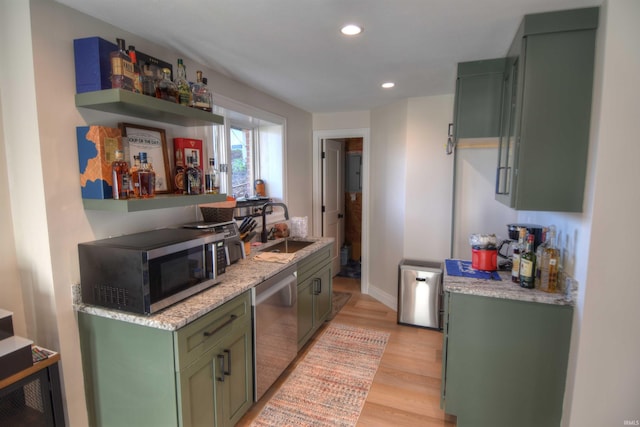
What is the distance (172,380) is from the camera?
4.90 feet

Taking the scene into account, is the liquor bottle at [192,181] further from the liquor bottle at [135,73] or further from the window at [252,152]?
the window at [252,152]

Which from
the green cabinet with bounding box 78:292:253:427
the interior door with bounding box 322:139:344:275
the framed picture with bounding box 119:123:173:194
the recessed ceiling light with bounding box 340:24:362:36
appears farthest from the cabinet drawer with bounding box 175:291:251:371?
the interior door with bounding box 322:139:344:275

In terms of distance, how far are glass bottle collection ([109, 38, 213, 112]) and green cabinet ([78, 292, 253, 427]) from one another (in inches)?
46.8

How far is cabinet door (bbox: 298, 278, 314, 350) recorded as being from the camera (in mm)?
2668

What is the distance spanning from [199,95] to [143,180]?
667 millimetres

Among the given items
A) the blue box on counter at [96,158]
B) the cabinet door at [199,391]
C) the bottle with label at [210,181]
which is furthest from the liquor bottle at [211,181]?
the cabinet door at [199,391]

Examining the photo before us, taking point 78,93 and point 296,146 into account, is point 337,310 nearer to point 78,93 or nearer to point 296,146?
point 296,146

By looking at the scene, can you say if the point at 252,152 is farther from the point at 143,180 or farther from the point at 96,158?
the point at 96,158

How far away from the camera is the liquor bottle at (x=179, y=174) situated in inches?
81.7

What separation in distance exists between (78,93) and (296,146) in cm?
249

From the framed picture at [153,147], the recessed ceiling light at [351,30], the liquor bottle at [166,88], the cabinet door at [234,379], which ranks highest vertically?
the recessed ceiling light at [351,30]

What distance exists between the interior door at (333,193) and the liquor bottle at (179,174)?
8.16 feet

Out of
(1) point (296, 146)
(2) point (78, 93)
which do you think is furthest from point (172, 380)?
(1) point (296, 146)

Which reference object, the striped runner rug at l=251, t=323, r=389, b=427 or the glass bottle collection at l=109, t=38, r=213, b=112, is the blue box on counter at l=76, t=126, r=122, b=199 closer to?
the glass bottle collection at l=109, t=38, r=213, b=112
